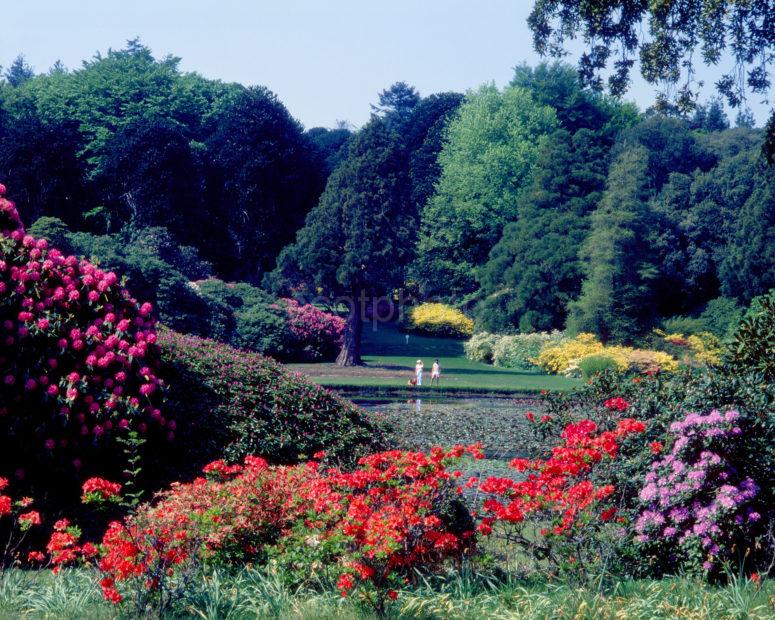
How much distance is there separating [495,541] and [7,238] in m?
5.24

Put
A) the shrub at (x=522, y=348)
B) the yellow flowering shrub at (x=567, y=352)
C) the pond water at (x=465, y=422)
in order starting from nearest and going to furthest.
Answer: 1. the pond water at (x=465, y=422)
2. the yellow flowering shrub at (x=567, y=352)
3. the shrub at (x=522, y=348)

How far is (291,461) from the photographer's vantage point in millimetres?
9523

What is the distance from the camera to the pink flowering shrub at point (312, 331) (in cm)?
3731

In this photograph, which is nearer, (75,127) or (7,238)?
(7,238)

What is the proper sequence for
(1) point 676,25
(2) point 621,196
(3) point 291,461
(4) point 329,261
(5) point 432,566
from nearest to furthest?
(5) point 432,566
(3) point 291,461
(1) point 676,25
(4) point 329,261
(2) point 621,196

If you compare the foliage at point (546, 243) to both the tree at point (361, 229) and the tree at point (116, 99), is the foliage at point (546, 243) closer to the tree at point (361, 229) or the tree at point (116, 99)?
the tree at point (361, 229)

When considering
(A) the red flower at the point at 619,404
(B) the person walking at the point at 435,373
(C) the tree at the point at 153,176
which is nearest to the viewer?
(A) the red flower at the point at 619,404

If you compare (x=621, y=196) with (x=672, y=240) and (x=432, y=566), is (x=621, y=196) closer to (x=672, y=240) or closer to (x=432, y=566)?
(x=672, y=240)

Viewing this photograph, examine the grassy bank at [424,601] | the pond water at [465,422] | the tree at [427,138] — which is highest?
the tree at [427,138]

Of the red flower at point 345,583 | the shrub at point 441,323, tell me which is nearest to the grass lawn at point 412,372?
the shrub at point 441,323

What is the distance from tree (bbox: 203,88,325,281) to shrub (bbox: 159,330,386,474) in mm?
40242

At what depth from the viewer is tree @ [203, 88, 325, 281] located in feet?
164

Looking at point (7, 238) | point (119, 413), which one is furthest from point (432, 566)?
point (7, 238)

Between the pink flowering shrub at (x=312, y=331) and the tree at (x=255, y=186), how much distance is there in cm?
1234
